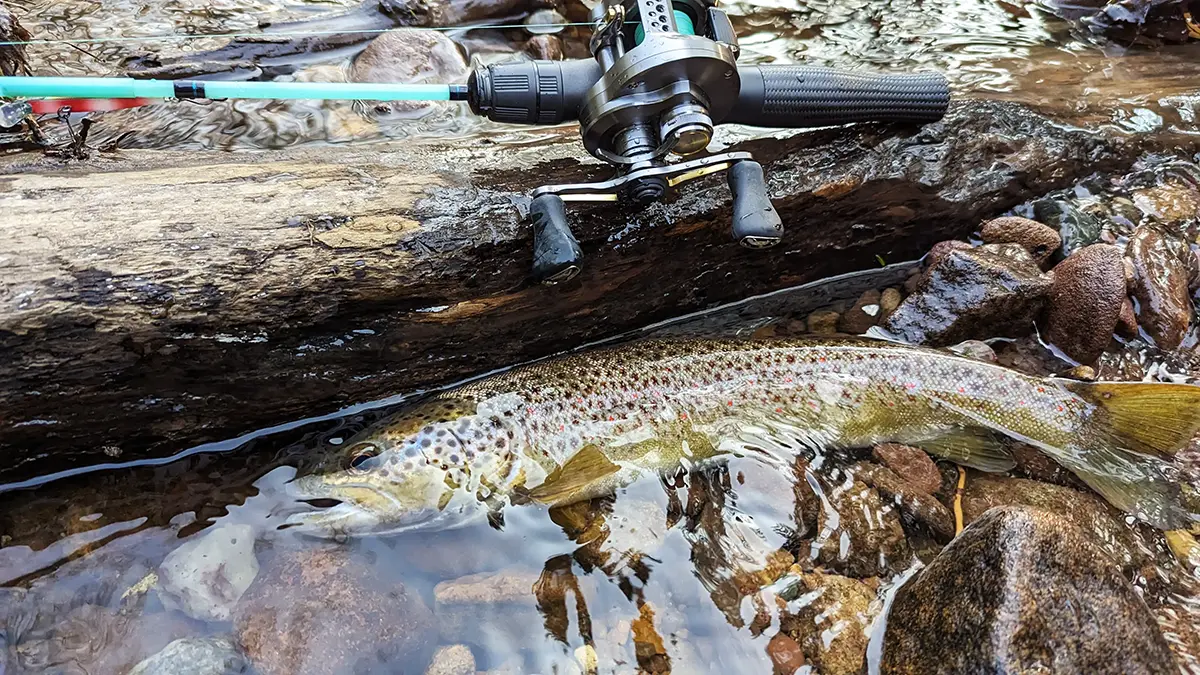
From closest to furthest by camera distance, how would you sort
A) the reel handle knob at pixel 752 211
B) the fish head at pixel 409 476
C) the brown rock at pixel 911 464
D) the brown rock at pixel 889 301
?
the reel handle knob at pixel 752 211
the fish head at pixel 409 476
the brown rock at pixel 911 464
the brown rock at pixel 889 301

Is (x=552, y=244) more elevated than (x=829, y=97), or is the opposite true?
(x=829, y=97)

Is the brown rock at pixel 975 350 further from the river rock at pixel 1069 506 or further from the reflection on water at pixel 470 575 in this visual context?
the reflection on water at pixel 470 575

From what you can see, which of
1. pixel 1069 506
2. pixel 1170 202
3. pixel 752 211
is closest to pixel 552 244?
pixel 752 211

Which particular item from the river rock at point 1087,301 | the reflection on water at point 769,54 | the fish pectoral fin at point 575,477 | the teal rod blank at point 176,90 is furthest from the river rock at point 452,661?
the river rock at point 1087,301

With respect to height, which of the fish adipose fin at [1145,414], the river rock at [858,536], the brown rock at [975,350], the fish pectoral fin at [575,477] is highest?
the brown rock at [975,350]

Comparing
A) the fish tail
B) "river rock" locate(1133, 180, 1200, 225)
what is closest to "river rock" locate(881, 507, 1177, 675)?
the fish tail

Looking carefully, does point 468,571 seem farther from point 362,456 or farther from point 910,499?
point 910,499
